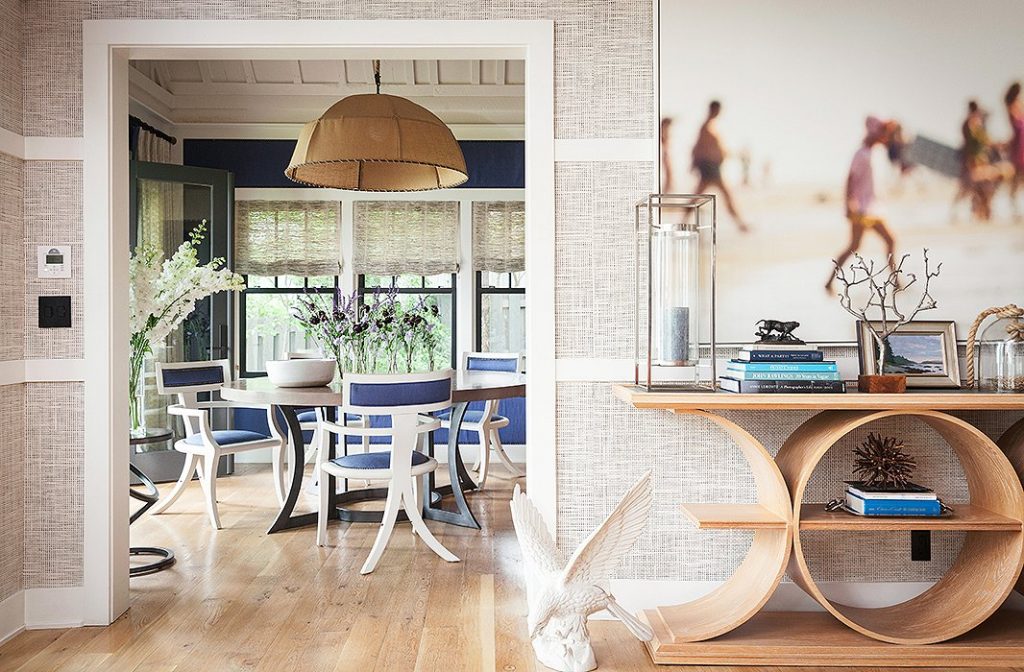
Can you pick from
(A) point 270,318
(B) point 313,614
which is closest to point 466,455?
(A) point 270,318

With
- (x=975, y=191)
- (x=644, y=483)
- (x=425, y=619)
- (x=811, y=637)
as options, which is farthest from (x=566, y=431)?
(x=975, y=191)

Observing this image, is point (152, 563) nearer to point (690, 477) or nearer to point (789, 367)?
point (690, 477)

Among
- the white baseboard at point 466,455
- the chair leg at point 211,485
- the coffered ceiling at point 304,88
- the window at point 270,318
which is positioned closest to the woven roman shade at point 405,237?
the window at point 270,318

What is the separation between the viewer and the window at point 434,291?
22.4 ft

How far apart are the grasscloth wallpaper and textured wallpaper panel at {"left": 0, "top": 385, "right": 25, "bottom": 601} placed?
0.02 metres

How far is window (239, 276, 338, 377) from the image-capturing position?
22.2ft

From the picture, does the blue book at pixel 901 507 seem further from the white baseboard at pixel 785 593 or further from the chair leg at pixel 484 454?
the chair leg at pixel 484 454

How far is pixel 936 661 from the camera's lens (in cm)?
273

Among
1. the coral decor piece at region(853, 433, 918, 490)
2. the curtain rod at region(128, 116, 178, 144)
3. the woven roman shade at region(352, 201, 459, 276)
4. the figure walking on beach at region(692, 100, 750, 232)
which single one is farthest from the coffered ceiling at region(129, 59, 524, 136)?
the coral decor piece at region(853, 433, 918, 490)

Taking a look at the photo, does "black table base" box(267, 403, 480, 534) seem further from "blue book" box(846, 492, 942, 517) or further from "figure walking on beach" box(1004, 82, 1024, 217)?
"figure walking on beach" box(1004, 82, 1024, 217)

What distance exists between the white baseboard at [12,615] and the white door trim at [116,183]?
206 millimetres

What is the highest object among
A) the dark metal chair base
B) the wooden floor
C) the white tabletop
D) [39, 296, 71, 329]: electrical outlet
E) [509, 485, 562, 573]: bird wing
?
[39, 296, 71, 329]: electrical outlet

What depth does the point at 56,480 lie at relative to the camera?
122 inches

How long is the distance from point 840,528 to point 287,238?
499cm
